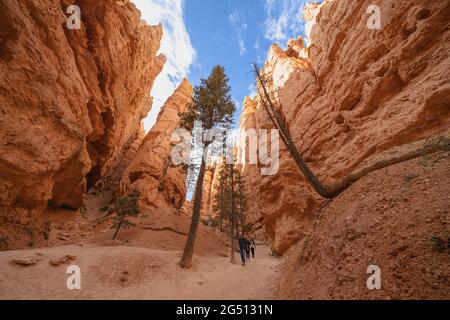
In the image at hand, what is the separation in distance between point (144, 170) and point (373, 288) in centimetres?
2887

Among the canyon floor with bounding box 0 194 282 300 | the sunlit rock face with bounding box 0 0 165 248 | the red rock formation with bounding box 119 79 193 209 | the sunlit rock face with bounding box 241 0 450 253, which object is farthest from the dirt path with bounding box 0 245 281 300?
the red rock formation with bounding box 119 79 193 209

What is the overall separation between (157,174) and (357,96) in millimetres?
25077

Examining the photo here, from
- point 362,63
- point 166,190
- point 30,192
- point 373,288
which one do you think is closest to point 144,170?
point 166,190

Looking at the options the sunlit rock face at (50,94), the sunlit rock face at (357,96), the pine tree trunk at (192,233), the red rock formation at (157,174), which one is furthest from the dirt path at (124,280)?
the red rock formation at (157,174)

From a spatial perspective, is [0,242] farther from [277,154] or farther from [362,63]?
[362,63]

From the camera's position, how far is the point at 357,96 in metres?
15.0

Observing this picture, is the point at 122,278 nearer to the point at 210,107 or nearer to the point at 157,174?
the point at 210,107

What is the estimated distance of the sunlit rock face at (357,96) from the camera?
33.0 ft

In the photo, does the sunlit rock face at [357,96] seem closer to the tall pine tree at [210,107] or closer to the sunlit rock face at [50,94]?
the tall pine tree at [210,107]

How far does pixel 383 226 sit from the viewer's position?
4930 mm

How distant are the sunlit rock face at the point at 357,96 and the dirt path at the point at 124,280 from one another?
9.18 m

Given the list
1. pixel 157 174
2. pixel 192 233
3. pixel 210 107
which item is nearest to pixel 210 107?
pixel 210 107

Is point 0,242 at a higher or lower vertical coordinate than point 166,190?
lower
